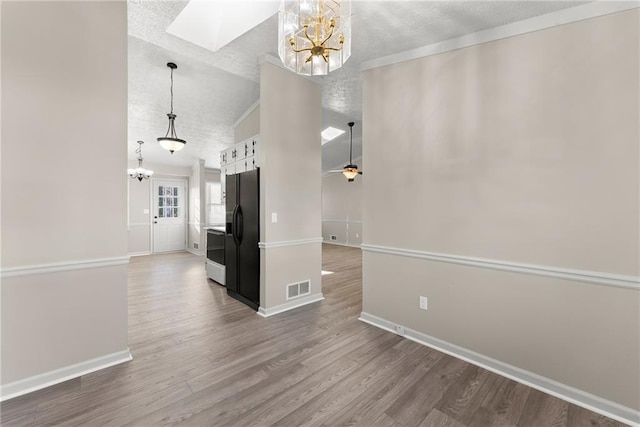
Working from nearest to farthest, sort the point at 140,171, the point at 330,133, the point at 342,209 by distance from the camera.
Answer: the point at 140,171
the point at 330,133
the point at 342,209

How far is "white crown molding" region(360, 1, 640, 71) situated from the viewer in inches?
70.4

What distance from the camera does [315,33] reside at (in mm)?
1590

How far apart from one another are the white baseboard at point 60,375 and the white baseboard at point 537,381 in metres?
2.63

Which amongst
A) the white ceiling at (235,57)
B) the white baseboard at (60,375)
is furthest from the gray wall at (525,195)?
the white baseboard at (60,375)

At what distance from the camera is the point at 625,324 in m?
1.75

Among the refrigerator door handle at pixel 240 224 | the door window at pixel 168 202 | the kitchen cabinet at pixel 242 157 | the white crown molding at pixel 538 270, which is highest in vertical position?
the kitchen cabinet at pixel 242 157

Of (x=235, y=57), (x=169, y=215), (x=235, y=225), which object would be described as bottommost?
(x=235, y=225)

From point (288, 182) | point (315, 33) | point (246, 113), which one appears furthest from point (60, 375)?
point (246, 113)

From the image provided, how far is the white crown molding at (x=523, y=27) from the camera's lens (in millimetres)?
1787

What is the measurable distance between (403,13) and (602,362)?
3032mm

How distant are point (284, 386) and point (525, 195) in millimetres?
2394

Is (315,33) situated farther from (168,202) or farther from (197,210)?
(168,202)

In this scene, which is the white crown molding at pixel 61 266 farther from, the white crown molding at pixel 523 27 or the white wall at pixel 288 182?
the white crown molding at pixel 523 27

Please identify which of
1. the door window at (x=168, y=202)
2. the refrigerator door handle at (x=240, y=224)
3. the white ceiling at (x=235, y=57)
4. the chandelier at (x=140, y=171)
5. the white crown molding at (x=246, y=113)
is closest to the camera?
the white ceiling at (x=235, y=57)
